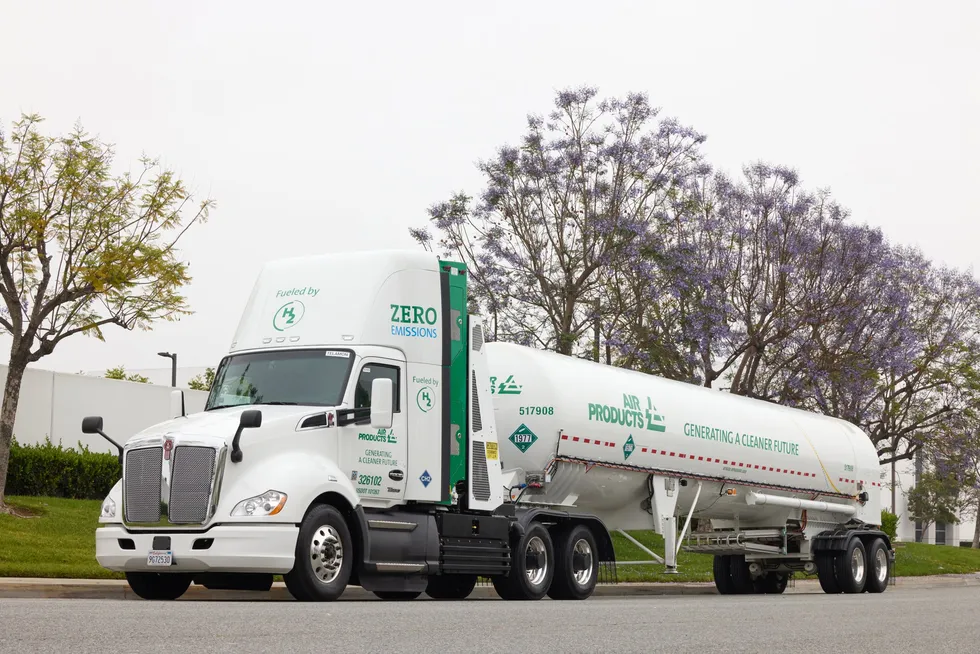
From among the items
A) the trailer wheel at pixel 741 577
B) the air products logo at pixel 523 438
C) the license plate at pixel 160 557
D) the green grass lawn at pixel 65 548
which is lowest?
the trailer wheel at pixel 741 577

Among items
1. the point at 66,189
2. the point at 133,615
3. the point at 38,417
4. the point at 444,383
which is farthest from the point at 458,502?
the point at 38,417

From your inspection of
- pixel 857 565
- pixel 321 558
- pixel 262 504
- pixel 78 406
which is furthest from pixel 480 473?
pixel 78 406

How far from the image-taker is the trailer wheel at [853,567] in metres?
22.1

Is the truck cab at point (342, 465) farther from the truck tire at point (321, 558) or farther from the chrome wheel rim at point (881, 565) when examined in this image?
the chrome wheel rim at point (881, 565)

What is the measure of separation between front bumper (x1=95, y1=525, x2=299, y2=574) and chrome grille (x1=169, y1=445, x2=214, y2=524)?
20 cm

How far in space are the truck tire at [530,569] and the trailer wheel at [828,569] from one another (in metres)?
7.85

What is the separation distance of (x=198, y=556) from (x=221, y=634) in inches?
192

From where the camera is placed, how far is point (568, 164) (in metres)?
30.4

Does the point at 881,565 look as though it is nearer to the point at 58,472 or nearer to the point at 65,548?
the point at 65,548

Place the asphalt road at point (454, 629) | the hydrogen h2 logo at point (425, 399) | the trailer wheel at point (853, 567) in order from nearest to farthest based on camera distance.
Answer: the asphalt road at point (454, 629) → the hydrogen h2 logo at point (425, 399) → the trailer wheel at point (853, 567)

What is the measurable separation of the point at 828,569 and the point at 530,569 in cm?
839

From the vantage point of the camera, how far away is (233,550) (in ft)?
41.4

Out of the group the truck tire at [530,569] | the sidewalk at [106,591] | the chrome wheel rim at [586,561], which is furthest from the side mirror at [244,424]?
the chrome wheel rim at [586,561]

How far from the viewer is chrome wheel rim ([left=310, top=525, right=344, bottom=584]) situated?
13.2 m
